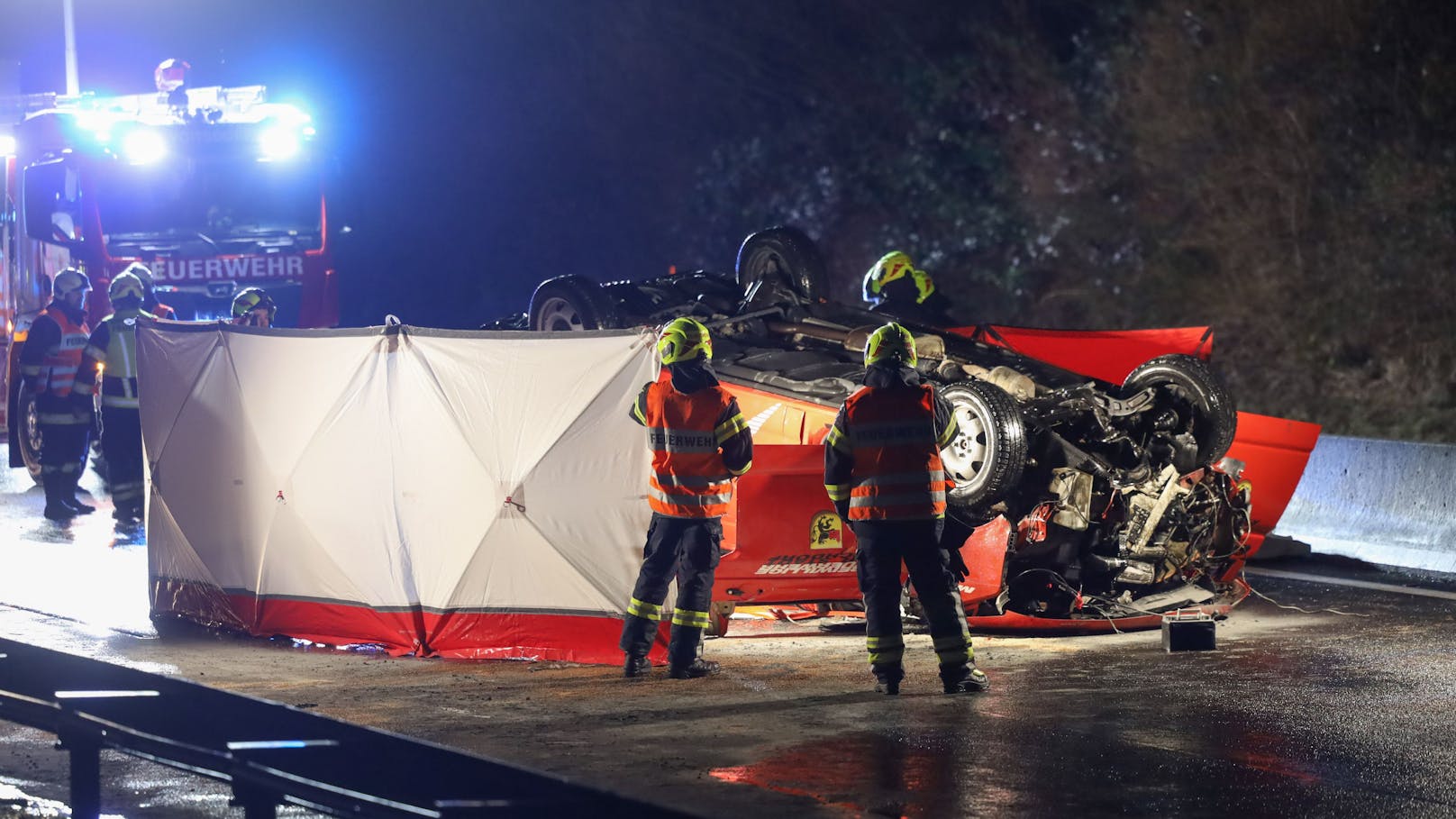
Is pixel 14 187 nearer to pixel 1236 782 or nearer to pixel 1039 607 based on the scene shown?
pixel 1039 607

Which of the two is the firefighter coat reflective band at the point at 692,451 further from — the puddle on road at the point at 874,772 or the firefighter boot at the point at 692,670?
the puddle on road at the point at 874,772

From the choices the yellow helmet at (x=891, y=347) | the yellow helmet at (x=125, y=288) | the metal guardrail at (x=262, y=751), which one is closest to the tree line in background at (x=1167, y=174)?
the yellow helmet at (x=891, y=347)

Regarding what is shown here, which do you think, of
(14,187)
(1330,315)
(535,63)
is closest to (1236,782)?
(1330,315)

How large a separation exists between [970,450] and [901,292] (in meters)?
2.21

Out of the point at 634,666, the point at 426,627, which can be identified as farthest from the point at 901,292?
the point at 426,627

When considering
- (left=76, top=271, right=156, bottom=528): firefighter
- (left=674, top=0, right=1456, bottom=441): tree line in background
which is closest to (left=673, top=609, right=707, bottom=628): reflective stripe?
(left=76, top=271, right=156, bottom=528): firefighter

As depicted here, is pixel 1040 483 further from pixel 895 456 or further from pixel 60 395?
pixel 60 395

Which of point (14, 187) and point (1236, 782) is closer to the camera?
point (1236, 782)

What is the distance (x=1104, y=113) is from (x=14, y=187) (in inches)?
471

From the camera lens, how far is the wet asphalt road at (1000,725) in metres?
6.25

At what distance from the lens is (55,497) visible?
49.3ft

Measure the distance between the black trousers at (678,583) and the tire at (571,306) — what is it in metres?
3.29

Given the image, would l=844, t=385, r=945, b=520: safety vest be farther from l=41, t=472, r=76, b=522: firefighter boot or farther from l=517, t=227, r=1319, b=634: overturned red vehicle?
l=41, t=472, r=76, b=522: firefighter boot

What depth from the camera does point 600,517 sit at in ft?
29.1
